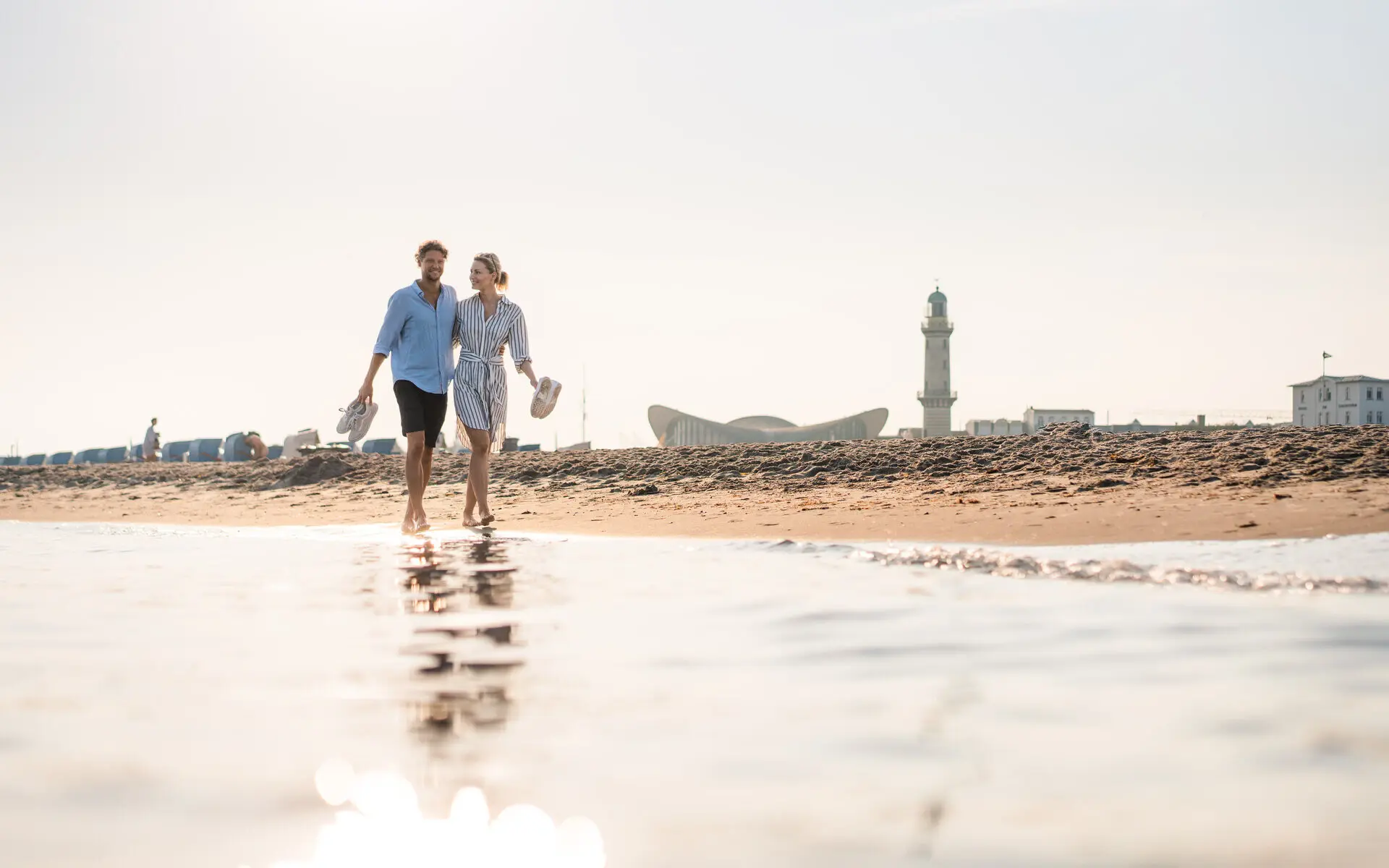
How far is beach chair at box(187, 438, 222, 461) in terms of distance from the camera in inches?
1580

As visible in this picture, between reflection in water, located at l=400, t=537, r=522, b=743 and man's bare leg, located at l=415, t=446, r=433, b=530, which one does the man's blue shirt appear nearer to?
man's bare leg, located at l=415, t=446, r=433, b=530

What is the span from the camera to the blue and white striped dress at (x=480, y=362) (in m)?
7.00

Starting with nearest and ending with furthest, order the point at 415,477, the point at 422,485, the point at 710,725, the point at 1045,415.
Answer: the point at 710,725 < the point at 415,477 < the point at 422,485 < the point at 1045,415

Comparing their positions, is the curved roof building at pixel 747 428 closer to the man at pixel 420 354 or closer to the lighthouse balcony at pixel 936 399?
the lighthouse balcony at pixel 936 399

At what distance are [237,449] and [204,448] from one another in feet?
30.5

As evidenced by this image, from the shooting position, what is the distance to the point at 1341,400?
234 feet

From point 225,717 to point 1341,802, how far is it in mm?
1529

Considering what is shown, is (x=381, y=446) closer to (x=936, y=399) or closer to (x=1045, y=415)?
(x=1045, y=415)

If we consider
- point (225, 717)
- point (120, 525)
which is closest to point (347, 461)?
point (120, 525)

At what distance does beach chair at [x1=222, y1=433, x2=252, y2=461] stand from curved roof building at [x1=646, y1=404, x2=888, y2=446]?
64806 mm

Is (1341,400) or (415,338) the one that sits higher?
(1341,400)

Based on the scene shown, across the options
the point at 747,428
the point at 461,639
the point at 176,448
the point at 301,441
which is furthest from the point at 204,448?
the point at 747,428

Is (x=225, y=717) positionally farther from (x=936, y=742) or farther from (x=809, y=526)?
(x=809, y=526)

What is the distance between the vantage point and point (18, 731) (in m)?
1.75
